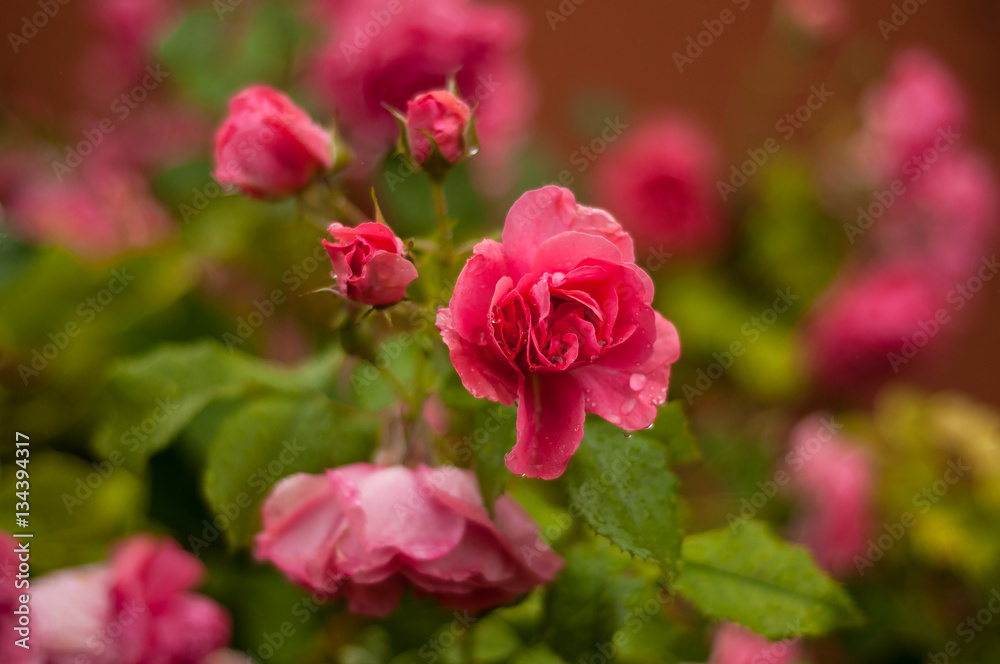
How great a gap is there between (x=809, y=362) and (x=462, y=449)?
2.11ft

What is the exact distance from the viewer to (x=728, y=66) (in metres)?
1.35

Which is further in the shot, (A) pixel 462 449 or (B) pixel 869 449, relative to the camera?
(B) pixel 869 449

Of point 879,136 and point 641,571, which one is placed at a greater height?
point 879,136

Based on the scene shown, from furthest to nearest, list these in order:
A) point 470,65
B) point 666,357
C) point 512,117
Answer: point 512,117, point 470,65, point 666,357

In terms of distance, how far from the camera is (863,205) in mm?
928

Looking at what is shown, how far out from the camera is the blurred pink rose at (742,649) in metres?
0.52

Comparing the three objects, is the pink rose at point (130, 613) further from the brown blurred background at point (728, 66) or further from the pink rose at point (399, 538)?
the brown blurred background at point (728, 66)

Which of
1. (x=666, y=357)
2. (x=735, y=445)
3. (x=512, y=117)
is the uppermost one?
(x=666, y=357)

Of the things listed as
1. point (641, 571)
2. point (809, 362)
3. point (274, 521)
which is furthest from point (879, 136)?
point (274, 521)

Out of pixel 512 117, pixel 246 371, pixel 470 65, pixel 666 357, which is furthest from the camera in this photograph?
pixel 512 117

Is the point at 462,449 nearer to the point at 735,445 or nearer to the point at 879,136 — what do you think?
the point at 735,445

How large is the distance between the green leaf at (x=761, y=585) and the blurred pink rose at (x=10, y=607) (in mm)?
293

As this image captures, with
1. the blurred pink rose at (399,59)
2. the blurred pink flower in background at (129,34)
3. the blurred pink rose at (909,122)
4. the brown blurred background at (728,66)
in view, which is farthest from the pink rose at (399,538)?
the brown blurred background at (728,66)

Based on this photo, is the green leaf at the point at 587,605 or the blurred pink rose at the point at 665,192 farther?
the blurred pink rose at the point at 665,192
